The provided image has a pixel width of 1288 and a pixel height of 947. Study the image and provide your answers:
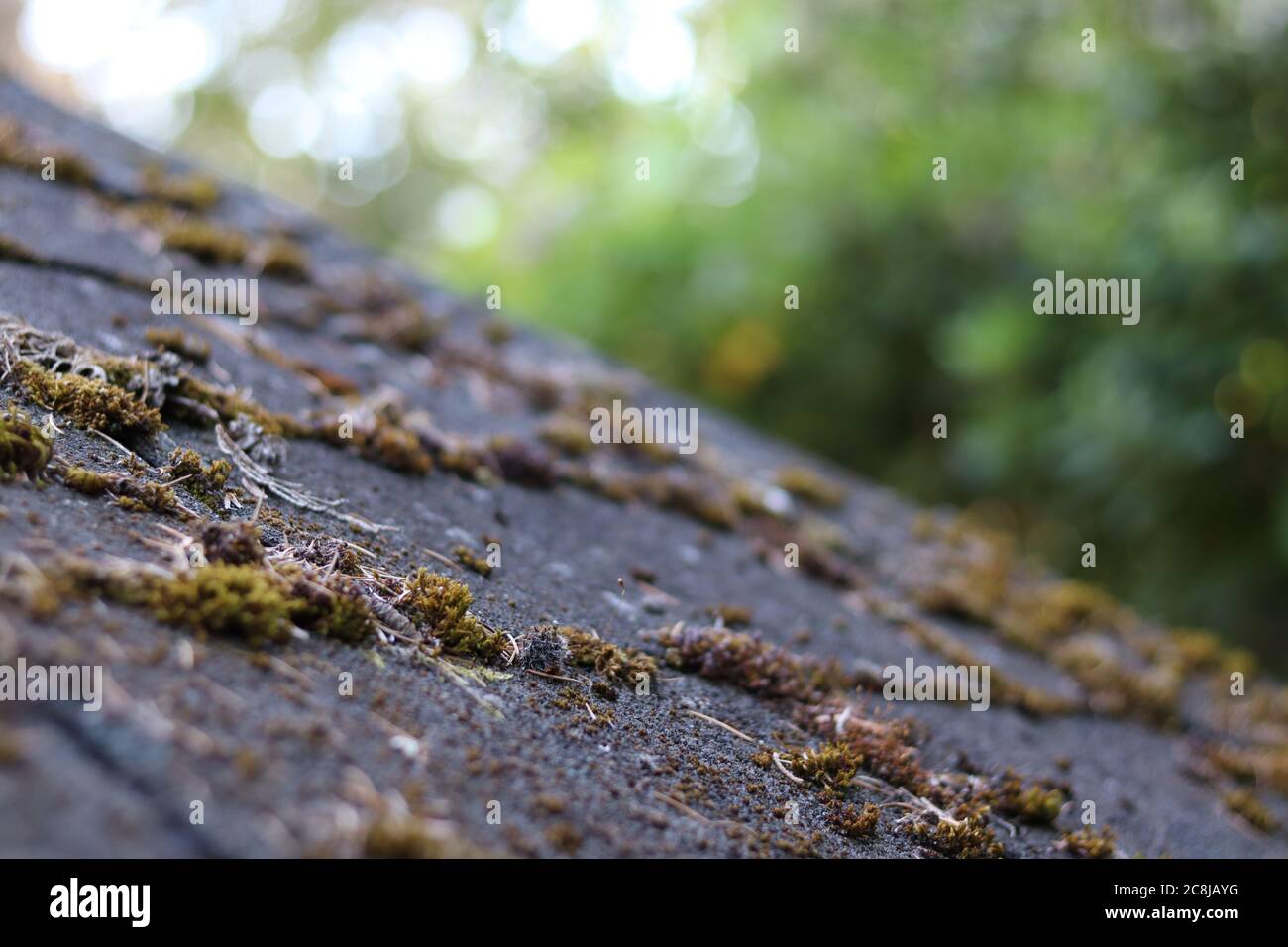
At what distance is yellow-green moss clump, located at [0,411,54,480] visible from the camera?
5.79ft

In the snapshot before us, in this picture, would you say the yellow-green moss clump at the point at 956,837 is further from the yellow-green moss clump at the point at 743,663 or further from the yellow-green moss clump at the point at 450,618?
the yellow-green moss clump at the point at 450,618

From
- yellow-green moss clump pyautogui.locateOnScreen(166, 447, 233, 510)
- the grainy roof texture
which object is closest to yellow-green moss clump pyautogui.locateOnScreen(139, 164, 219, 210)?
the grainy roof texture

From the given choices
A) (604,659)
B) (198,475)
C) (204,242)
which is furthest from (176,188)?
(604,659)

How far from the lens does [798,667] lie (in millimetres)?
2680

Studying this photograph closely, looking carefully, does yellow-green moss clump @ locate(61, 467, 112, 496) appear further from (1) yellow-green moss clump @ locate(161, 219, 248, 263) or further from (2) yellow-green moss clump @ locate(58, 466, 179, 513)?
(1) yellow-green moss clump @ locate(161, 219, 248, 263)

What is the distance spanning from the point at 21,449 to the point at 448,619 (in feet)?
2.84

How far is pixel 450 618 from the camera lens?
2014 millimetres

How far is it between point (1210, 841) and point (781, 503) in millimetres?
2046

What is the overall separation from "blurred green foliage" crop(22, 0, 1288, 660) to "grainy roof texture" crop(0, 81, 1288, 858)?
293 centimetres

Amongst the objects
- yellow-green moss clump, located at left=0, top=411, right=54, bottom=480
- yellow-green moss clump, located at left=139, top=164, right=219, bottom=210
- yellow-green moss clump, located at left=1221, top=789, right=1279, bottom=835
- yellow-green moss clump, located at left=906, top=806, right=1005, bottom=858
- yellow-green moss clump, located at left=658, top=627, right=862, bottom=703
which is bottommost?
yellow-green moss clump, located at left=1221, top=789, right=1279, bottom=835

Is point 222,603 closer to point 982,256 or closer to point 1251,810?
point 1251,810

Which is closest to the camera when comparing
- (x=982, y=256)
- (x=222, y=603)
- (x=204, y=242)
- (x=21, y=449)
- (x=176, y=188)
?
(x=222, y=603)

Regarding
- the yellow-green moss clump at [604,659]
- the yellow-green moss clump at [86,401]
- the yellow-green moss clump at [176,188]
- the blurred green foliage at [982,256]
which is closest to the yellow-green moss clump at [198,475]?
the yellow-green moss clump at [86,401]
